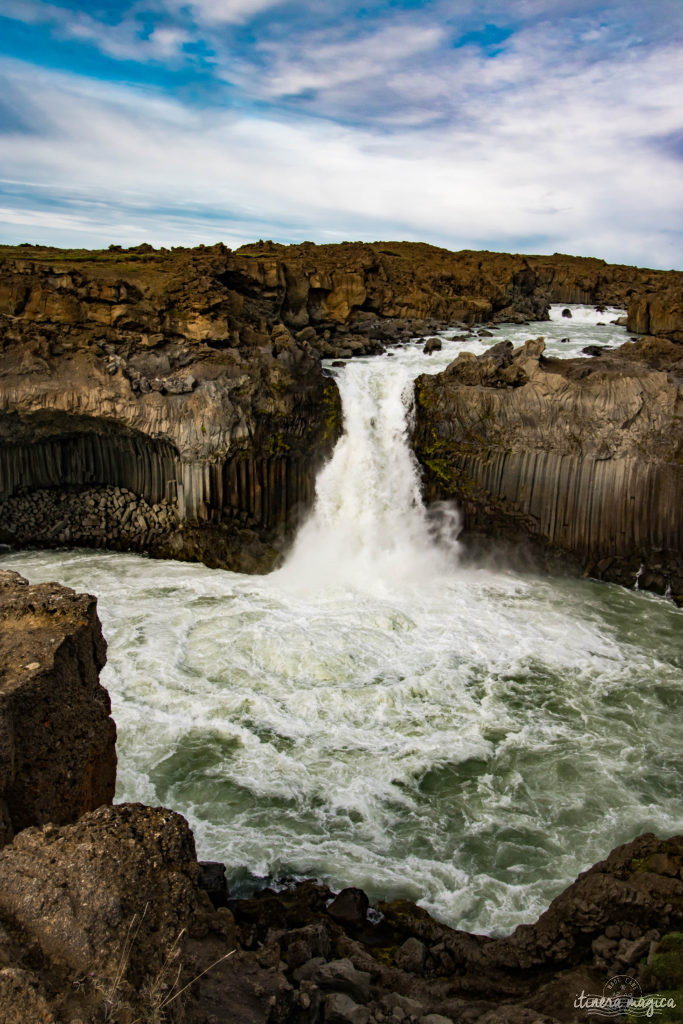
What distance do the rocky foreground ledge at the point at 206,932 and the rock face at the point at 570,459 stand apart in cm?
1287

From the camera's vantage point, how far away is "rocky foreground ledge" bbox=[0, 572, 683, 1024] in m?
4.73

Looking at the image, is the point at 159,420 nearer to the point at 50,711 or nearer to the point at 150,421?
the point at 150,421

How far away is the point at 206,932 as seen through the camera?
6.05m

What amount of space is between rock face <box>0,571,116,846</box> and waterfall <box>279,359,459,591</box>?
11.2 metres

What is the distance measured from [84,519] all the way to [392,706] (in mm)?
12132

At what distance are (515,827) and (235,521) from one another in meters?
12.1

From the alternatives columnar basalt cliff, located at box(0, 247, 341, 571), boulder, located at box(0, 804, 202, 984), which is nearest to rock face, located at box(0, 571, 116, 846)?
boulder, located at box(0, 804, 202, 984)

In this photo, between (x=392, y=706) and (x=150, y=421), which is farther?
(x=150, y=421)

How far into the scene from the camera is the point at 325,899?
873 cm

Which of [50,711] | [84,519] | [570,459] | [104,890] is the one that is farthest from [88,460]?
[104,890]

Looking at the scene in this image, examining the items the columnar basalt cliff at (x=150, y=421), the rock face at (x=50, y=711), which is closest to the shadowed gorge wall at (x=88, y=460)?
the columnar basalt cliff at (x=150, y=421)

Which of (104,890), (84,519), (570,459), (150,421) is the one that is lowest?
(84,519)

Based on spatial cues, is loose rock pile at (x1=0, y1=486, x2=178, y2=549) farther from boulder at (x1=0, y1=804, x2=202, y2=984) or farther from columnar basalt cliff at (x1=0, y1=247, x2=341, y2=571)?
boulder at (x1=0, y1=804, x2=202, y2=984)

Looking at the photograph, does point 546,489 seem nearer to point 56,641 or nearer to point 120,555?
point 120,555
